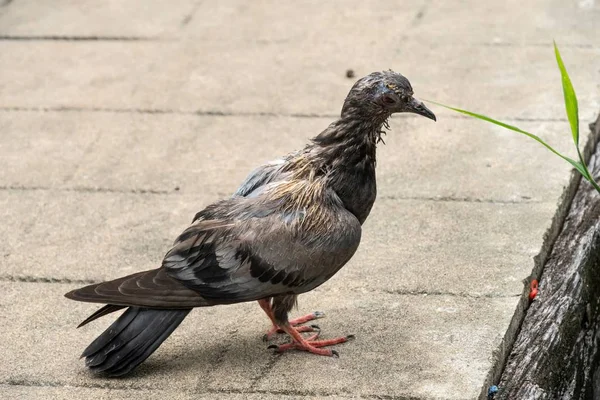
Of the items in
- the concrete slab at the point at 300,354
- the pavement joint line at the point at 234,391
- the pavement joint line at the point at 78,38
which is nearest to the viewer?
the pavement joint line at the point at 234,391

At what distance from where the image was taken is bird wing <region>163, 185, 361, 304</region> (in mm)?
4875

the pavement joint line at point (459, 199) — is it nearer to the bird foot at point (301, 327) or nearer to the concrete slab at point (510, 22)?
the bird foot at point (301, 327)

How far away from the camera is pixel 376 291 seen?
5613 mm

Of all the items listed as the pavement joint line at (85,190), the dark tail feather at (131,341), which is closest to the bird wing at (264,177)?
the dark tail feather at (131,341)

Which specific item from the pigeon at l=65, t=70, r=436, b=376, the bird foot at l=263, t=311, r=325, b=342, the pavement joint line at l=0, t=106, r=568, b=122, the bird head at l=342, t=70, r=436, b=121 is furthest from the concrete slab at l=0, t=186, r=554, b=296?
the pavement joint line at l=0, t=106, r=568, b=122

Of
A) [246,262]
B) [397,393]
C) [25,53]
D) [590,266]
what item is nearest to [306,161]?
[246,262]

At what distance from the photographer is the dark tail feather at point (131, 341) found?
4.91 meters

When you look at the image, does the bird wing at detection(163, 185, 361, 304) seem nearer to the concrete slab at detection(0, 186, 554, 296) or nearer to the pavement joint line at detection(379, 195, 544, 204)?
the concrete slab at detection(0, 186, 554, 296)

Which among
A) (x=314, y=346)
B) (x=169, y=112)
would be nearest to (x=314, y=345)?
(x=314, y=346)

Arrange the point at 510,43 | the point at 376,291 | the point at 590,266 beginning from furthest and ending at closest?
the point at 510,43 < the point at 590,266 < the point at 376,291

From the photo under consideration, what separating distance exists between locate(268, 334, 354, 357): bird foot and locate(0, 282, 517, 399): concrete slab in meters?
0.04

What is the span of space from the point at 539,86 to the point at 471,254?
91.0 inches

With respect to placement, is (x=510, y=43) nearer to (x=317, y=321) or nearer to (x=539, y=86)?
(x=539, y=86)

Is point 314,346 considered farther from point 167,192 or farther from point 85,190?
point 85,190
